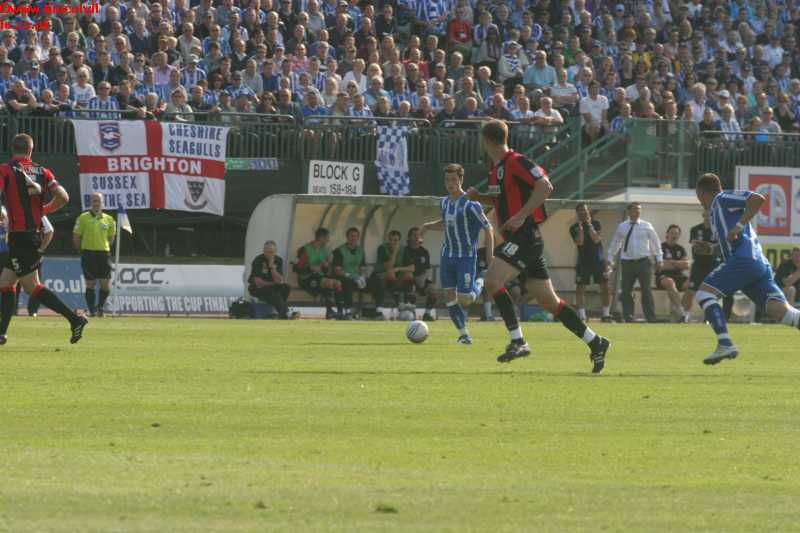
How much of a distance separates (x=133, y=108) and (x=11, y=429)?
67.4 feet

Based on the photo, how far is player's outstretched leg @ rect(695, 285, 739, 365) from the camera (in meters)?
14.8

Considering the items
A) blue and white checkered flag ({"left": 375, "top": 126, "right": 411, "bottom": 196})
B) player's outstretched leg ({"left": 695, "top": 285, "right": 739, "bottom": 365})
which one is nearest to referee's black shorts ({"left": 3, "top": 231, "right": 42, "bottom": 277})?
player's outstretched leg ({"left": 695, "top": 285, "right": 739, "bottom": 365})

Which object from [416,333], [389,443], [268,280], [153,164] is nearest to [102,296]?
[153,164]

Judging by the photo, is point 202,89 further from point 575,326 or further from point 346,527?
point 346,527

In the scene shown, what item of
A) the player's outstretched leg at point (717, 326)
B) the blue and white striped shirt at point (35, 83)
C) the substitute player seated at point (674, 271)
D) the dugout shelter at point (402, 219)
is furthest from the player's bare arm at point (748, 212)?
the blue and white striped shirt at point (35, 83)

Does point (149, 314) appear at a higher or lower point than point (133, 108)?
lower

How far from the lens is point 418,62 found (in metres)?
33.2

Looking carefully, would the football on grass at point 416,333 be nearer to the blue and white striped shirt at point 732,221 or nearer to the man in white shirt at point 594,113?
the blue and white striped shirt at point 732,221

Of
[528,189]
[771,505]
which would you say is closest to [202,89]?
[528,189]

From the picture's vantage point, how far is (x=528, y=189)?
49.1 ft

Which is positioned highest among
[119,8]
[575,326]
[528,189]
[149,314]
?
[119,8]

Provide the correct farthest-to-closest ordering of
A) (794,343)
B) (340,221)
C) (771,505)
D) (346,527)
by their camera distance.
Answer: (340,221) → (794,343) → (771,505) → (346,527)

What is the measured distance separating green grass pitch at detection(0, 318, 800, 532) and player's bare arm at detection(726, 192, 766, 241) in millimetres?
1266

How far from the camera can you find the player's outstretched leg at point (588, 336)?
14.4 m
